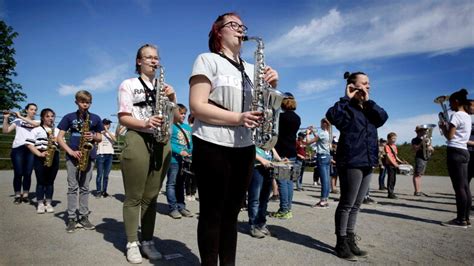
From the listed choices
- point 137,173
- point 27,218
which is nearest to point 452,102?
point 137,173

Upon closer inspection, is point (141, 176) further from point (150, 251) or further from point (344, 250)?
point (344, 250)

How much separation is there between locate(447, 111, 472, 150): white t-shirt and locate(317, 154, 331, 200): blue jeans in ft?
9.36

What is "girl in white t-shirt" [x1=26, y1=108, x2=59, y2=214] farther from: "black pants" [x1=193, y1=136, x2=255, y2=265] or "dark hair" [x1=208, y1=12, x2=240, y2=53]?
"dark hair" [x1=208, y1=12, x2=240, y2=53]

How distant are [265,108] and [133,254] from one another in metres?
2.56

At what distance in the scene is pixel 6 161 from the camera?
19531 millimetres

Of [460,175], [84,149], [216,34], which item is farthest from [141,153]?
[460,175]

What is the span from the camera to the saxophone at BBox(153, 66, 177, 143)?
145 inches

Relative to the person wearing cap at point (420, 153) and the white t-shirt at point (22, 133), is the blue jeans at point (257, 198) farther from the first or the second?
the person wearing cap at point (420, 153)

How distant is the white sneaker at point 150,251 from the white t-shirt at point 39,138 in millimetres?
4984

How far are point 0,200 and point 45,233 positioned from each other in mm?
4313

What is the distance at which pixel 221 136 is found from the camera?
96.3 inches

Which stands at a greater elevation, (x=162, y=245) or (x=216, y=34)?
(x=216, y=34)

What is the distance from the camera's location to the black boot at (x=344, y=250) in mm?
3947

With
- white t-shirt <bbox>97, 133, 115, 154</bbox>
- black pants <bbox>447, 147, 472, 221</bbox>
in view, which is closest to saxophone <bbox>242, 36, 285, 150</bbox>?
black pants <bbox>447, 147, 472, 221</bbox>
